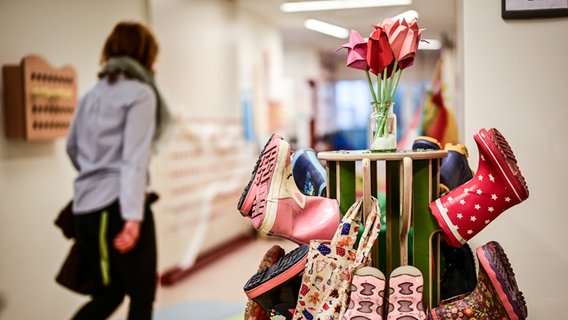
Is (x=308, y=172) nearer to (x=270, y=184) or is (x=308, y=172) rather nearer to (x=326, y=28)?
(x=270, y=184)

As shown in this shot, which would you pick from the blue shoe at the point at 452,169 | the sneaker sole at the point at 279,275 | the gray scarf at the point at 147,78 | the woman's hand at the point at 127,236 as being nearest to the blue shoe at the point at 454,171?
the blue shoe at the point at 452,169

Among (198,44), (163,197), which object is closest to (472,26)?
(163,197)

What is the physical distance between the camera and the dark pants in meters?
2.00

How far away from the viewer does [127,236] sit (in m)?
1.95

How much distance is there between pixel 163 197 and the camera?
3555 mm

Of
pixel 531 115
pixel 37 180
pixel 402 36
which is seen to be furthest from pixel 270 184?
pixel 37 180

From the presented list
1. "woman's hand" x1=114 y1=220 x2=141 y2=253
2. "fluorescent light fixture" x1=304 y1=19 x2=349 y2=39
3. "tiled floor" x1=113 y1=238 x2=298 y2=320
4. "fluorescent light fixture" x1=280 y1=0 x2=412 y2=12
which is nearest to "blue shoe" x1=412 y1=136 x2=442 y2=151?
"fluorescent light fixture" x1=304 y1=19 x2=349 y2=39

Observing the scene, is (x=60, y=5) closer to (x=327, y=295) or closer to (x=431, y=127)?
(x=431, y=127)

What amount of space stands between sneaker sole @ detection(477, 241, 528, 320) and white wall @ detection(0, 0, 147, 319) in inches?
76.3

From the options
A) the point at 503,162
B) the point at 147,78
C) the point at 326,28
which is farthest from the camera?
the point at 326,28

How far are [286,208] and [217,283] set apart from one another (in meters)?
2.64

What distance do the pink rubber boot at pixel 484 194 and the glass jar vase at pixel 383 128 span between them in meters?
0.17

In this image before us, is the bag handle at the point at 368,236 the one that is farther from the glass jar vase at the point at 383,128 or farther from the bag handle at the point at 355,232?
the glass jar vase at the point at 383,128

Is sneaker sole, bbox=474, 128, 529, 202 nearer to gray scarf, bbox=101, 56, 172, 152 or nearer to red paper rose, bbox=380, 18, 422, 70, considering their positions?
red paper rose, bbox=380, 18, 422, 70
